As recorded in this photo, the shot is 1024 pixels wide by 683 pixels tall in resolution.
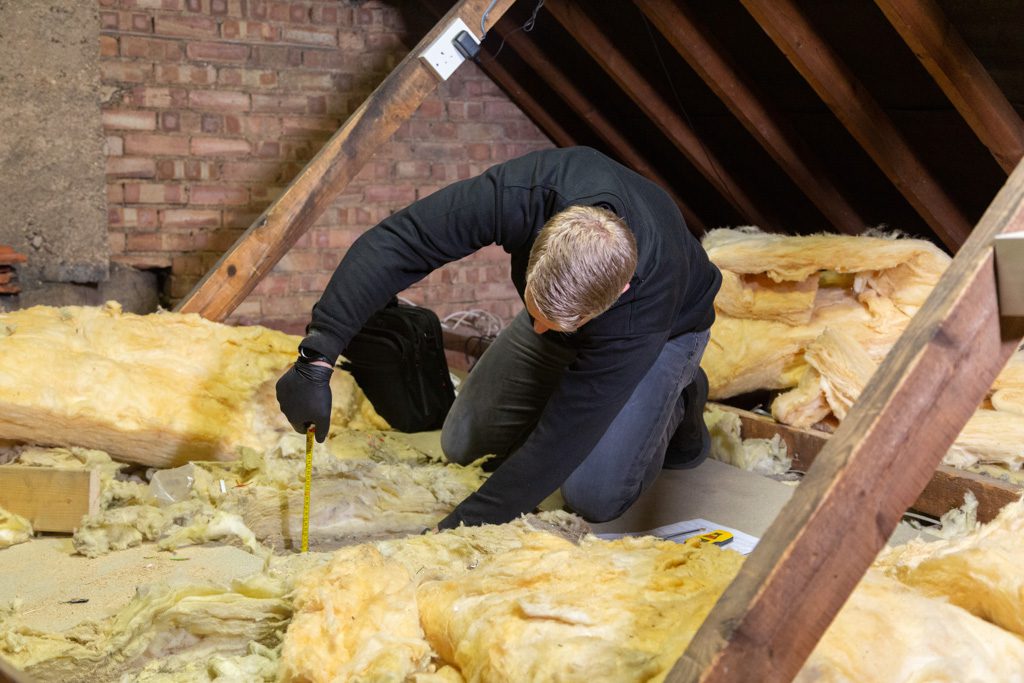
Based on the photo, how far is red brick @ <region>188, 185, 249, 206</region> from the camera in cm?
365

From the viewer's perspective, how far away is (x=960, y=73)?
7.63 ft

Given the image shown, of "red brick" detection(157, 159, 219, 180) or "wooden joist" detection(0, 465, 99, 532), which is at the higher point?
"red brick" detection(157, 159, 219, 180)

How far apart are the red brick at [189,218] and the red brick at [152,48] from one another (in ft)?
1.83

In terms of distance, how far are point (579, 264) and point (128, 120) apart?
95.9 inches

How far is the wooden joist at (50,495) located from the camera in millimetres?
2117

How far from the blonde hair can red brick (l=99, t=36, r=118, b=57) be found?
235cm

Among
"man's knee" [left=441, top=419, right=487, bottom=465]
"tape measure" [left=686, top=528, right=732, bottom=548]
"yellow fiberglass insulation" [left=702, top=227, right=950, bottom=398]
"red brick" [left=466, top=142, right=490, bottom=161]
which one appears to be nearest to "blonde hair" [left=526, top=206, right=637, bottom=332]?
"tape measure" [left=686, top=528, right=732, bottom=548]

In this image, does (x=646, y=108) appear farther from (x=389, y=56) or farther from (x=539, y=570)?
(x=539, y=570)

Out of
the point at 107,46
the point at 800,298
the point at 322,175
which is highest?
the point at 107,46

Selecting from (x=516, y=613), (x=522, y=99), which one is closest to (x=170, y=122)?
(x=522, y=99)

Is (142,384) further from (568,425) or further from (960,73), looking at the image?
(960,73)

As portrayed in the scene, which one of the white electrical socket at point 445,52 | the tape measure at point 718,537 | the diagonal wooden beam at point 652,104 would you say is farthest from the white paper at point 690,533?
the diagonal wooden beam at point 652,104

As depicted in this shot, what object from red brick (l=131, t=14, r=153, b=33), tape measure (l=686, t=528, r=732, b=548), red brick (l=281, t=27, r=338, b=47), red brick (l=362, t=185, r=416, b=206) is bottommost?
tape measure (l=686, t=528, r=732, b=548)

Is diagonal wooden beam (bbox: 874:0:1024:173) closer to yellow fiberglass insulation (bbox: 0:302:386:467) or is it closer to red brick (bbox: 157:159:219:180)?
yellow fiberglass insulation (bbox: 0:302:386:467)
